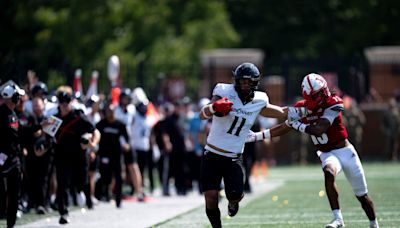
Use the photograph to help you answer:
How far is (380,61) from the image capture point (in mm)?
33812

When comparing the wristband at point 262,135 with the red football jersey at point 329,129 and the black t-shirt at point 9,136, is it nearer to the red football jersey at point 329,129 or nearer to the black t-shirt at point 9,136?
the red football jersey at point 329,129

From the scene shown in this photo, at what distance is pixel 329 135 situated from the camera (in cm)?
1374

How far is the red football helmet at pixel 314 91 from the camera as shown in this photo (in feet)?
44.7

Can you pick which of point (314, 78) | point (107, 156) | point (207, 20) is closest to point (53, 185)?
point (107, 156)

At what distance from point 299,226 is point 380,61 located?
19756 millimetres

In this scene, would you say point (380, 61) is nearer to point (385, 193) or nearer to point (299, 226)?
point (385, 193)

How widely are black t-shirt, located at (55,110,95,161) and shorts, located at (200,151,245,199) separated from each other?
4.26 meters

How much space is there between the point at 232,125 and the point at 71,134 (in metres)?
4.59

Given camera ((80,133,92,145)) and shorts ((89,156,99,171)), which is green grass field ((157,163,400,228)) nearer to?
camera ((80,133,92,145))

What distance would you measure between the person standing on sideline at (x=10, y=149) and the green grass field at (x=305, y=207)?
2.11 metres

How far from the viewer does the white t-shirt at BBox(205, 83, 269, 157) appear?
12883 millimetres

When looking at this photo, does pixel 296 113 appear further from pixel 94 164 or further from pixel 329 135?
pixel 94 164

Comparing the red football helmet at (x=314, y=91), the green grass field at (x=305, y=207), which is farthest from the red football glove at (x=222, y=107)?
the green grass field at (x=305, y=207)

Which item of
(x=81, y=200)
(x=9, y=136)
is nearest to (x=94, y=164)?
(x=81, y=200)
